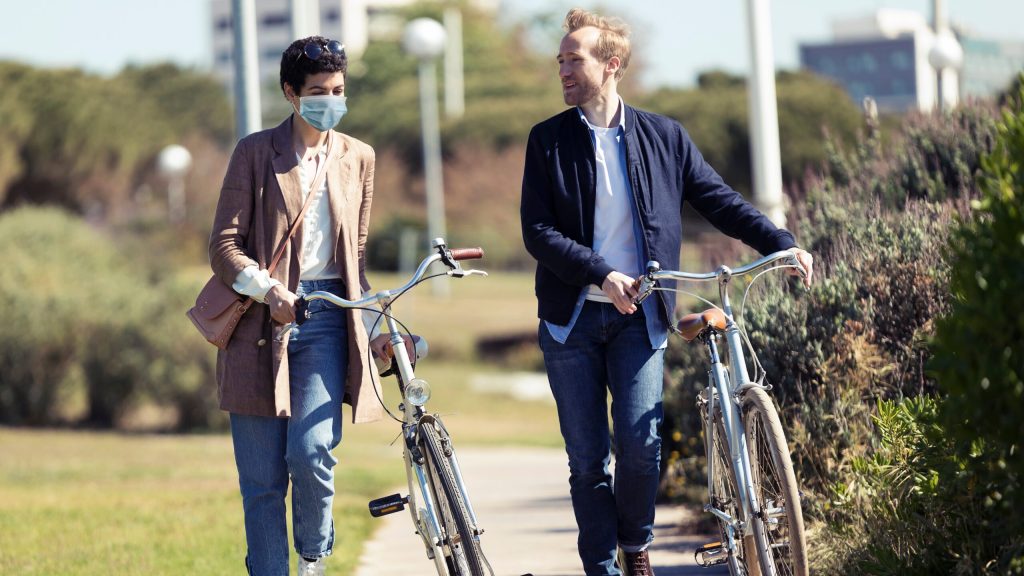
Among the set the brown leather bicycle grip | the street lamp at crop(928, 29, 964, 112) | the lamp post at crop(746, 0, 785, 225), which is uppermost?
the street lamp at crop(928, 29, 964, 112)

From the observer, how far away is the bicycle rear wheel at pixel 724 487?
5188 mm

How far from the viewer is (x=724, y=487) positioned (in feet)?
17.6

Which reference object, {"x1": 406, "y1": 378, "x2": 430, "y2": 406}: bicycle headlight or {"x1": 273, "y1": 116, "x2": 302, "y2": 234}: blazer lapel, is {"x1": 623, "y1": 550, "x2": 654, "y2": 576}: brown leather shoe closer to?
{"x1": 406, "y1": 378, "x2": 430, "y2": 406}: bicycle headlight

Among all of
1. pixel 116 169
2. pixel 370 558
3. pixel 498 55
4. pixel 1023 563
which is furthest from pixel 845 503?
pixel 498 55

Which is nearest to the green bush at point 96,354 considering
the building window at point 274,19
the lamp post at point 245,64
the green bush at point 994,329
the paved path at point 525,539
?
the paved path at point 525,539

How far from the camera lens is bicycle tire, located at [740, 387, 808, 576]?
187 inches

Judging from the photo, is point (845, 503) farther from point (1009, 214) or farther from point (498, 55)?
point (498, 55)

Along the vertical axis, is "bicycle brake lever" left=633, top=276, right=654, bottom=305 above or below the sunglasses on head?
below

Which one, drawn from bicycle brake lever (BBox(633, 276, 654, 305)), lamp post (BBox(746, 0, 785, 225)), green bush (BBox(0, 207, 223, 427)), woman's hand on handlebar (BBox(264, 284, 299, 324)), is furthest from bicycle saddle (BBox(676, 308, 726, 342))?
green bush (BBox(0, 207, 223, 427))

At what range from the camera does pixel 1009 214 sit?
3990mm

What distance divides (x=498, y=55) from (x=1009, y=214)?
89150 millimetres

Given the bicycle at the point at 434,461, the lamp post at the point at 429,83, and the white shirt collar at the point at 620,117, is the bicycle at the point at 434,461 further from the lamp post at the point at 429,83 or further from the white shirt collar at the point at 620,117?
the lamp post at the point at 429,83

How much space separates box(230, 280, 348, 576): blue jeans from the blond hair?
1.14 metres

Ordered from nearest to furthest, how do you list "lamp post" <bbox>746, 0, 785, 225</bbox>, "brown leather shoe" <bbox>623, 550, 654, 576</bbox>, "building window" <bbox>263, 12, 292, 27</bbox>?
"brown leather shoe" <bbox>623, 550, 654, 576</bbox>
"lamp post" <bbox>746, 0, 785, 225</bbox>
"building window" <bbox>263, 12, 292, 27</bbox>
